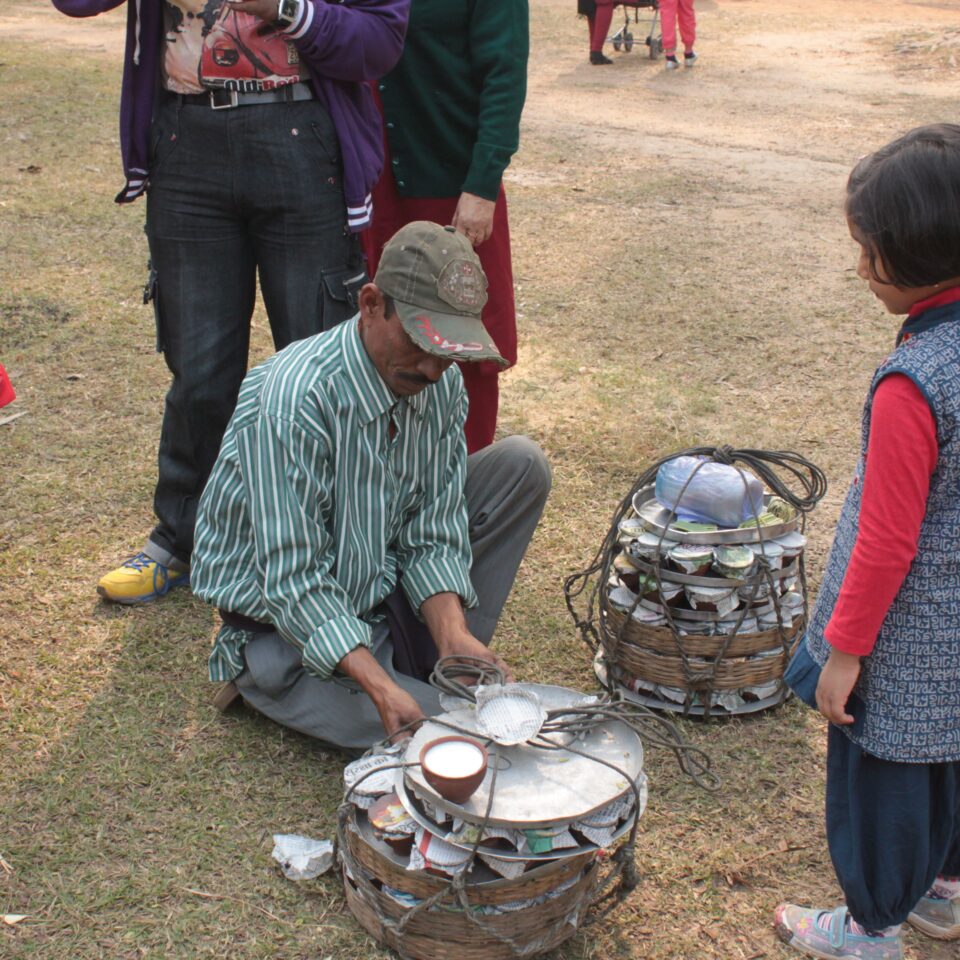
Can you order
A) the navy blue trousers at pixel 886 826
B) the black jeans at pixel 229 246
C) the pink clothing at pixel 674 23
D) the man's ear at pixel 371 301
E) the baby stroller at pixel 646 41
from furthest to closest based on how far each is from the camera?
the baby stroller at pixel 646 41
the pink clothing at pixel 674 23
the black jeans at pixel 229 246
the man's ear at pixel 371 301
the navy blue trousers at pixel 886 826

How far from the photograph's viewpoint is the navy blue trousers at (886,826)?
77.2 inches

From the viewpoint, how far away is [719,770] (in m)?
2.58

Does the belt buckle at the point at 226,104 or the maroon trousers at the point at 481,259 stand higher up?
the belt buckle at the point at 226,104

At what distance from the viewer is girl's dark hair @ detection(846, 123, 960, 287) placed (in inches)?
66.2

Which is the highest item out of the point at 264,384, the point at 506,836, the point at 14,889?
the point at 264,384

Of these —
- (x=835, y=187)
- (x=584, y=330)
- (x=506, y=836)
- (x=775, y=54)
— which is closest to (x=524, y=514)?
(x=506, y=836)

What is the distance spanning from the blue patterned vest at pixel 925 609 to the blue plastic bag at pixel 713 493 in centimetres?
67

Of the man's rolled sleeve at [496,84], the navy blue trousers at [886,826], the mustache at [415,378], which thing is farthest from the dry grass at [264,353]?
the man's rolled sleeve at [496,84]

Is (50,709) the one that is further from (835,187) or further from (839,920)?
(835,187)

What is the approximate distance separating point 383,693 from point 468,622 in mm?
602

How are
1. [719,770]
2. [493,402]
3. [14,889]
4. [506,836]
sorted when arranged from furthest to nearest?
[493,402] → [719,770] → [14,889] → [506,836]

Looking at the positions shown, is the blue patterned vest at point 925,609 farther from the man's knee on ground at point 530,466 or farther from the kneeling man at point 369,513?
the man's knee on ground at point 530,466

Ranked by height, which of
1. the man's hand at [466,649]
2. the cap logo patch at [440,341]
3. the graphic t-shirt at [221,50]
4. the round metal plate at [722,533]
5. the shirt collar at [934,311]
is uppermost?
the graphic t-shirt at [221,50]

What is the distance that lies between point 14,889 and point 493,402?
1.85 metres
